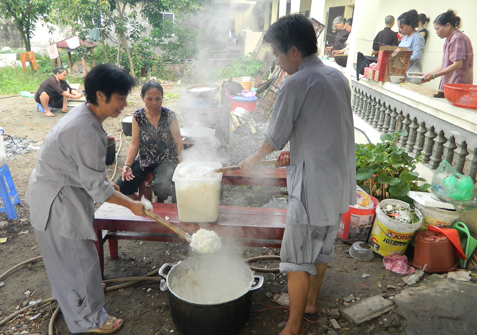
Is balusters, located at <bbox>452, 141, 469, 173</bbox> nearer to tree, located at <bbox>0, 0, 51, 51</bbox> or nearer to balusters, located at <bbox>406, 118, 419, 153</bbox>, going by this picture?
balusters, located at <bbox>406, 118, 419, 153</bbox>

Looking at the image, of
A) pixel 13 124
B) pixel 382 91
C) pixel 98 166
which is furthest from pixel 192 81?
pixel 98 166

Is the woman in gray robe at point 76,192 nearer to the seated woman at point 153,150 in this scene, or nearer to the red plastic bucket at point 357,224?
the seated woman at point 153,150

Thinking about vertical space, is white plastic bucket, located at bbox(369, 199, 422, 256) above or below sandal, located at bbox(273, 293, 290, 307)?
above

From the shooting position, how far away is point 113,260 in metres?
3.80

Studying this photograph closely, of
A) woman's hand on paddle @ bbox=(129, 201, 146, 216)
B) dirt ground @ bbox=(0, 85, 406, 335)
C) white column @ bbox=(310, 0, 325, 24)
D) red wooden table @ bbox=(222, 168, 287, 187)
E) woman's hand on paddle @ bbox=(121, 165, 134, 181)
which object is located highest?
white column @ bbox=(310, 0, 325, 24)

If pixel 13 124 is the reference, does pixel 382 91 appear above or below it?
above

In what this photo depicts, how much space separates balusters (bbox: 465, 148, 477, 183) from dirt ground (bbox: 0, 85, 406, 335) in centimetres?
143

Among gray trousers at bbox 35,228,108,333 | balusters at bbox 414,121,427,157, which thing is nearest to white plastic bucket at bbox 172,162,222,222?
gray trousers at bbox 35,228,108,333

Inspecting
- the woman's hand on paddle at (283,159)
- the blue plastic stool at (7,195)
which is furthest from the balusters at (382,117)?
the blue plastic stool at (7,195)

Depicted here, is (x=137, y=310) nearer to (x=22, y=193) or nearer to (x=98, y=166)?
(x=98, y=166)

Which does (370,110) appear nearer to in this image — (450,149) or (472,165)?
(450,149)

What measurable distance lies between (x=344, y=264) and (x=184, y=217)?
2078mm

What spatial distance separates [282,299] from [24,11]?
20666mm

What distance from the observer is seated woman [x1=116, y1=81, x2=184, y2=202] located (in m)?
4.23
